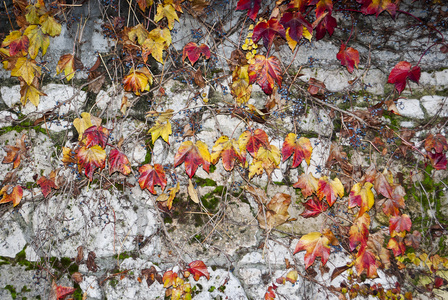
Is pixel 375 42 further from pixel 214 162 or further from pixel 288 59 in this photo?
pixel 214 162

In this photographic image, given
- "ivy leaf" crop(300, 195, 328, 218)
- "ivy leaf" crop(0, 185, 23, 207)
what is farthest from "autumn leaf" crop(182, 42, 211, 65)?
"ivy leaf" crop(0, 185, 23, 207)

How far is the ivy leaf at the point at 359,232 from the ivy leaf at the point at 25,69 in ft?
6.50

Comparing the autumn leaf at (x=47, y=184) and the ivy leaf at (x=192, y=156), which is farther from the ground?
the ivy leaf at (x=192, y=156)

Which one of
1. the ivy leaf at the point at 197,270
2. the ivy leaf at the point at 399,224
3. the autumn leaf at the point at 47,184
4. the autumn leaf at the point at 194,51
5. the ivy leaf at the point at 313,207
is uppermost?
the autumn leaf at the point at 194,51

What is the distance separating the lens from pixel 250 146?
4.52ft

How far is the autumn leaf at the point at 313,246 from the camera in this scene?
4.44 feet

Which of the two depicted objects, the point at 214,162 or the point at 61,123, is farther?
the point at 61,123

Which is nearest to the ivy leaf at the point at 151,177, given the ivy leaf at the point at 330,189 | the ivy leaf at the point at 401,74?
the ivy leaf at the point at 330,189

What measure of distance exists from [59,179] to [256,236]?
3.78 feet

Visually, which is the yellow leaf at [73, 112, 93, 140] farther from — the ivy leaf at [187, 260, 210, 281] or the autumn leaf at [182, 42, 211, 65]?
the ivy leaf at [187, 260, 210, 281]

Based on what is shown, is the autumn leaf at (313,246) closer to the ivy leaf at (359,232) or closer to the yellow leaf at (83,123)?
the ivy leaf at (359,232)

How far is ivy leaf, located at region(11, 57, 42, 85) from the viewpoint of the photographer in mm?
1478

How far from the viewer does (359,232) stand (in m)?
1.38

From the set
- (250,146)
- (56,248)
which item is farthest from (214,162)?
(56,248)
